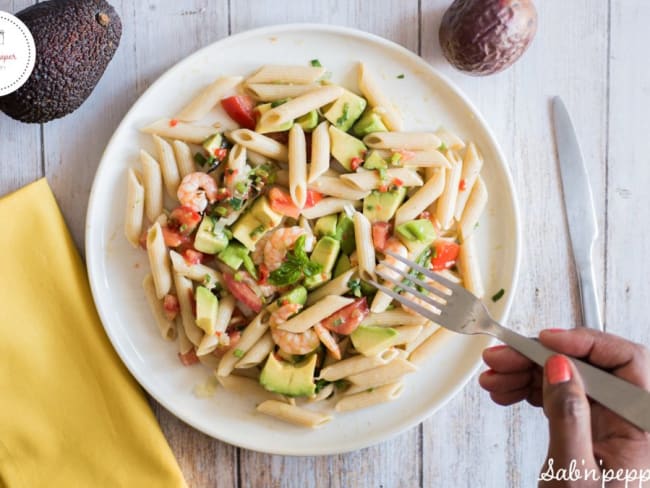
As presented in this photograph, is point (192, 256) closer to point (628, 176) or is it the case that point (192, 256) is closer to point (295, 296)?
point (295, 296)

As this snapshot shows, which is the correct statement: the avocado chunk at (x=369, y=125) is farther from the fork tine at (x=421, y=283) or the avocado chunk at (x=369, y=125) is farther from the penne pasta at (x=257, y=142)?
the fork tine at (x=421, y=283)

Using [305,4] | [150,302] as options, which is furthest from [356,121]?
[150,302]

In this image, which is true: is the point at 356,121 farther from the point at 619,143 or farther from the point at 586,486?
the point at 586,486

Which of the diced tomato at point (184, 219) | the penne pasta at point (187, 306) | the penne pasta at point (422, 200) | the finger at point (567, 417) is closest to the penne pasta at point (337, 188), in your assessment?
the penne pasta at point (422, 200)

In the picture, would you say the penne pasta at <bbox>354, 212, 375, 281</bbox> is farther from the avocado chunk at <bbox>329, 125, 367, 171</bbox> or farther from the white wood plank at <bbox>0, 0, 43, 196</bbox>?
the white wood plank at <bbox>0, 0, 43, 196</bbox>

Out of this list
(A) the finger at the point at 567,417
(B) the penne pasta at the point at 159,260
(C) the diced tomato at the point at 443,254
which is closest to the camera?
(A) the finger at the point at 567,417

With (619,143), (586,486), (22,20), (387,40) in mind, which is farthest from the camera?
(619,143)

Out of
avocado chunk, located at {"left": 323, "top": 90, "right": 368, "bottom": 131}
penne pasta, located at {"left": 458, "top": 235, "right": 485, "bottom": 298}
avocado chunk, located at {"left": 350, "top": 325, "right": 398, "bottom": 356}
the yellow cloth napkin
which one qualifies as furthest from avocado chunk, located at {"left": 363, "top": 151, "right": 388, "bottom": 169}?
the yellow cloth napkin
